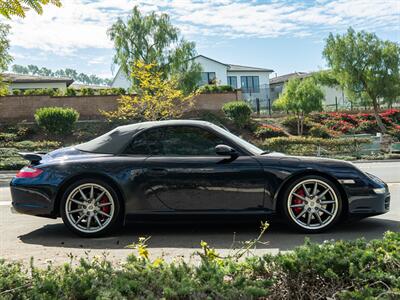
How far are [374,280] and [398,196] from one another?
5953 mm

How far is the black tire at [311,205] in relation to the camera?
5055mm

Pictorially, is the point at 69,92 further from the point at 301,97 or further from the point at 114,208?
the point at 114,208

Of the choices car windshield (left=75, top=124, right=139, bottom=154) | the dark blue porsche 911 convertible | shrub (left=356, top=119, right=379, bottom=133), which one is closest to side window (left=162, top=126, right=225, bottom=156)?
the dark blue porsche 911 convertible

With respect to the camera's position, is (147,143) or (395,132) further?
(395,132)

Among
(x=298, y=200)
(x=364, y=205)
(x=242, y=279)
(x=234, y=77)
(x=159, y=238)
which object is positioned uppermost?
(x=234, y=77)

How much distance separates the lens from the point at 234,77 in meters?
57.8

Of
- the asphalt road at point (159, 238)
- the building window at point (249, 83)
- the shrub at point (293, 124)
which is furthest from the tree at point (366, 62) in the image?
the asphalt road at point (159, 238)

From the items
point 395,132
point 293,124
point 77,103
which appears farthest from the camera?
point 293,124

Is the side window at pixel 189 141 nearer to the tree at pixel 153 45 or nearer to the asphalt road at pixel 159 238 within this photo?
the asphalt road at pixel 159 238

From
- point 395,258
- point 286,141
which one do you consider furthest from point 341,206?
point 286,141

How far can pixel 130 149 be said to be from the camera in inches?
211

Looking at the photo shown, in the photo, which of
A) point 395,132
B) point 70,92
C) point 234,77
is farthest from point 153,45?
point 234,77

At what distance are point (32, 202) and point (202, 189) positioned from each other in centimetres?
205

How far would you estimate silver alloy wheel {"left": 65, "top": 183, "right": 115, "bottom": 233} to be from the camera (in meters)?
5.12
